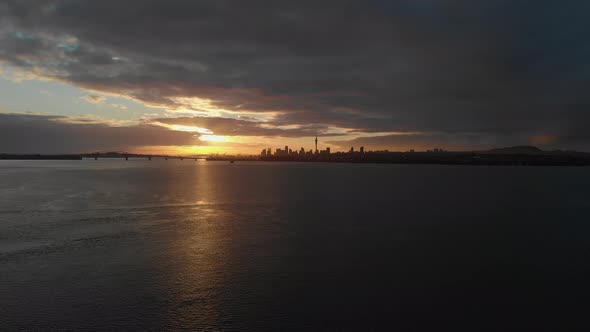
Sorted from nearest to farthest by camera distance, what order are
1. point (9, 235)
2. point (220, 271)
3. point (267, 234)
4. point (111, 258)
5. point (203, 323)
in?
1. point (203, 323)
2. point (220, 271)
3. point (111, 258)
4. point (9, 235)
5. point (267, 234)

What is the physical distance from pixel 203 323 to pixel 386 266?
392 inches

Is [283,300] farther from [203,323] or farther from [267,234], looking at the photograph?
[267,234]

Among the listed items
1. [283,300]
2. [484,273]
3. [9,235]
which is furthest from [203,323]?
[9,235]

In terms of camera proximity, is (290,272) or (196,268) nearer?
(290,272)

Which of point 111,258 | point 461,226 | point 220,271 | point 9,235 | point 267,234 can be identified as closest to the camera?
point 220,271

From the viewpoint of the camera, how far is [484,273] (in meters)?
17.0

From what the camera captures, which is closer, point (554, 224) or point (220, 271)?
point (220, 271)

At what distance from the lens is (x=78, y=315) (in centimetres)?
1205

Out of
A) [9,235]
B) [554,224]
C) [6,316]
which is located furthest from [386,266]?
[9,235]

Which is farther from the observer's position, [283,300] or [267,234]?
[267,234]

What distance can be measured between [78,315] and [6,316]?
237 centimetres

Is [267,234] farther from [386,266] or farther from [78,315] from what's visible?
[78,315]

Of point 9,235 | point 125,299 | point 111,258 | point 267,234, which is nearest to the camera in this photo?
point 125,299

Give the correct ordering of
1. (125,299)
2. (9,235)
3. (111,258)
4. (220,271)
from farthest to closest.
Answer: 1. (9,235)
2. (111,258)
3. (220,271)
4. (125,299)
